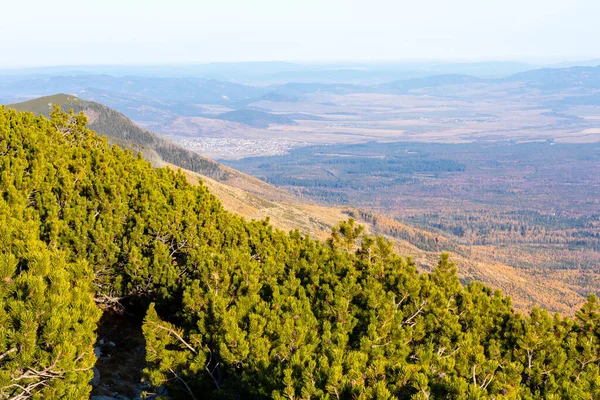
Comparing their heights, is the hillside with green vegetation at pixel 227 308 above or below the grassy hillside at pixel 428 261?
above

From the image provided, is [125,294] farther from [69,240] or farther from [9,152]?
[9,152]

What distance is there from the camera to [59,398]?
31.8 ft

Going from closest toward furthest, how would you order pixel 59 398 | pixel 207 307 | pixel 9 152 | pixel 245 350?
pixel 59 398, pixel 245 350, pixel 207 307, pixel 9 152

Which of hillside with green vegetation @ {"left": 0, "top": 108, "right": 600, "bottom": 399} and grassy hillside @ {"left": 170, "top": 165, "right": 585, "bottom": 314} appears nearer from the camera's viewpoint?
hillside with green vegetation @ {"left": 0, "top": 108, "right": 600, "bottom": 399}

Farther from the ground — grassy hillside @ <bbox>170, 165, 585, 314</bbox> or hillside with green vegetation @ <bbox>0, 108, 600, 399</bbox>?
hillside with green vegetation @ <bbox>0, 108, 600, 399</bbox>

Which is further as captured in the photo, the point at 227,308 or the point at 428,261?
the point at 428,261

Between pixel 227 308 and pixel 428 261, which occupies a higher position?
pixel 227 308

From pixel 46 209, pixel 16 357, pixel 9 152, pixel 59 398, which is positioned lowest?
pixel 59 398

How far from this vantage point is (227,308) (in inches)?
536

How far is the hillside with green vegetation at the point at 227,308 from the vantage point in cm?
961

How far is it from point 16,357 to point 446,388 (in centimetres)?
811

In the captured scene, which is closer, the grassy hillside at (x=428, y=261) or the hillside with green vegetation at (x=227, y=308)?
the hillside with green vegetation at (x=227, y=308)

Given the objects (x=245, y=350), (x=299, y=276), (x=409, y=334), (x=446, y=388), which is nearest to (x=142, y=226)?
(x=299, y=276)

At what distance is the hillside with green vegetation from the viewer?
961cm
